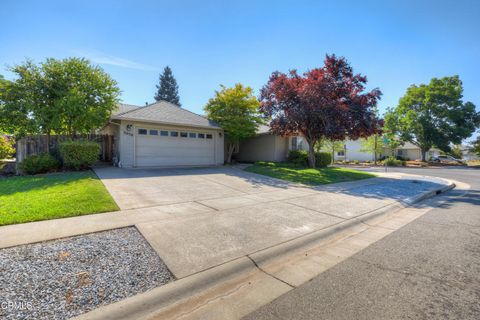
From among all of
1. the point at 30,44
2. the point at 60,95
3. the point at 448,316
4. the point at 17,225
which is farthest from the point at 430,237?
the point at 60,95

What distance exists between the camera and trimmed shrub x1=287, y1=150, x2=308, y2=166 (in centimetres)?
1814

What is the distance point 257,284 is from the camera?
105 inches

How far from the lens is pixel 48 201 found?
5.32 metres

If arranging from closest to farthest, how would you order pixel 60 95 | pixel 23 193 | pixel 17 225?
1. pixel 17 225
2. pixel 23 193
3. pixel 60 95

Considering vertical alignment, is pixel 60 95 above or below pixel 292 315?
above

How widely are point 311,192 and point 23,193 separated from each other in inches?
347

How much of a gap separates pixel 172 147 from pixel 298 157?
10.2 meters

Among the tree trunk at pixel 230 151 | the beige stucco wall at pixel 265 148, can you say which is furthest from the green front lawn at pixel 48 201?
the beige stucco wall at pixel 265 148

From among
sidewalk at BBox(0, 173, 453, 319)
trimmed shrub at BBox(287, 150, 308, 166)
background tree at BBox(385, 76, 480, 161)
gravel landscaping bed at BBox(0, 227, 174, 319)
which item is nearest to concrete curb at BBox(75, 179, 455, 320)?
sidewalk at BBox(0, 173, 453, 319)

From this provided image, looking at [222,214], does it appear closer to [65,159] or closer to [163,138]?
[65,159]

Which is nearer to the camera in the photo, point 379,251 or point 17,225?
point 379,251

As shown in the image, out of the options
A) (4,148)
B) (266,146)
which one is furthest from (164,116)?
(266,146)

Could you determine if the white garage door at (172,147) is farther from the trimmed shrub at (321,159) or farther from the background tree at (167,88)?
the background tree at (167,88)

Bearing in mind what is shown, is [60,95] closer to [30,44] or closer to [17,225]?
[30,44]
